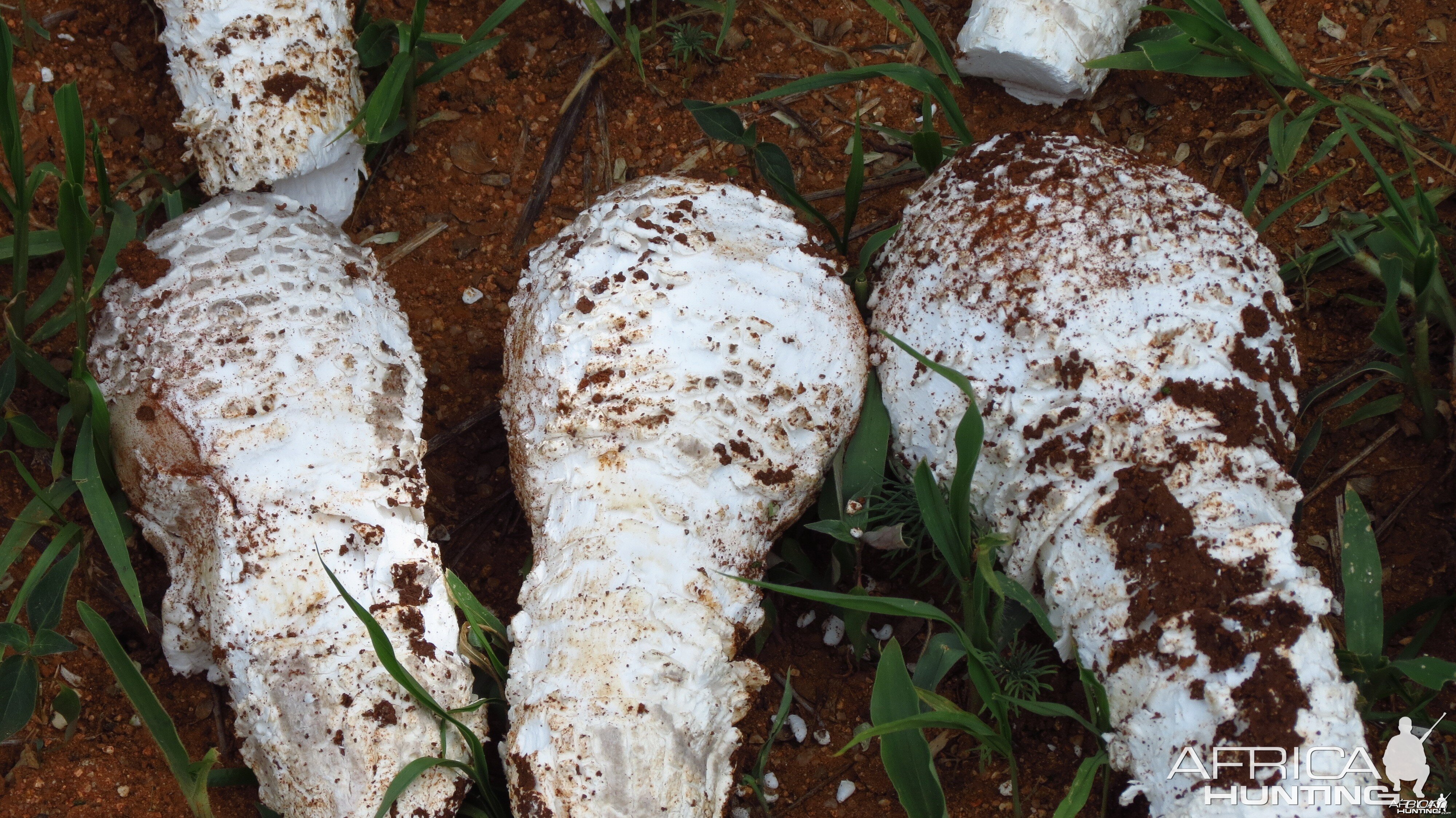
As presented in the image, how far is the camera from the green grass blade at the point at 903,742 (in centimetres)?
194

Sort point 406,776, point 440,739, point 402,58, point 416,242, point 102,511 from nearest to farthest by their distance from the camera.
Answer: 1. point 406,776
2. point 440,739
3. point 102,511
4. point 402,58
5. point 416,242

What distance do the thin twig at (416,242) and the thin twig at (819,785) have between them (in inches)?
59.8

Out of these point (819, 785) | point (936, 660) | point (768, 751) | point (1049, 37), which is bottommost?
point (819, 785)

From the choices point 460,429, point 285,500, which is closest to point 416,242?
point 460,429

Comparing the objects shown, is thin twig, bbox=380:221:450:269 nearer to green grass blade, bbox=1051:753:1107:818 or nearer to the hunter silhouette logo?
green grass blade, bbox=1051:753:1107:818

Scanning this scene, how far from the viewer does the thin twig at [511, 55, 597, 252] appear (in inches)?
111

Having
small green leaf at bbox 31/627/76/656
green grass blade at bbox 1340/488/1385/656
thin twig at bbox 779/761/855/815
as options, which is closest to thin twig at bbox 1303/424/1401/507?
green grass blade at bbox 1340/488/1385/656

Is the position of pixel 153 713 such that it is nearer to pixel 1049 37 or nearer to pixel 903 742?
pixel 903 742

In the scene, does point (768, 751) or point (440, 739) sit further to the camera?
point (768, 751)

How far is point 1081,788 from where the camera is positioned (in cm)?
192

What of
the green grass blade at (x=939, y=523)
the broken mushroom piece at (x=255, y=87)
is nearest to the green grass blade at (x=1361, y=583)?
the green grass blade at (x=939, y=523)

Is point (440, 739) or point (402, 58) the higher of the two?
point (402, 58)

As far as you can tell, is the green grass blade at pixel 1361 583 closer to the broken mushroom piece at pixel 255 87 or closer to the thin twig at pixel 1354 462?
the thin twig at pixel 1354 462

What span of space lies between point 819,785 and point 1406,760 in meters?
1.06
